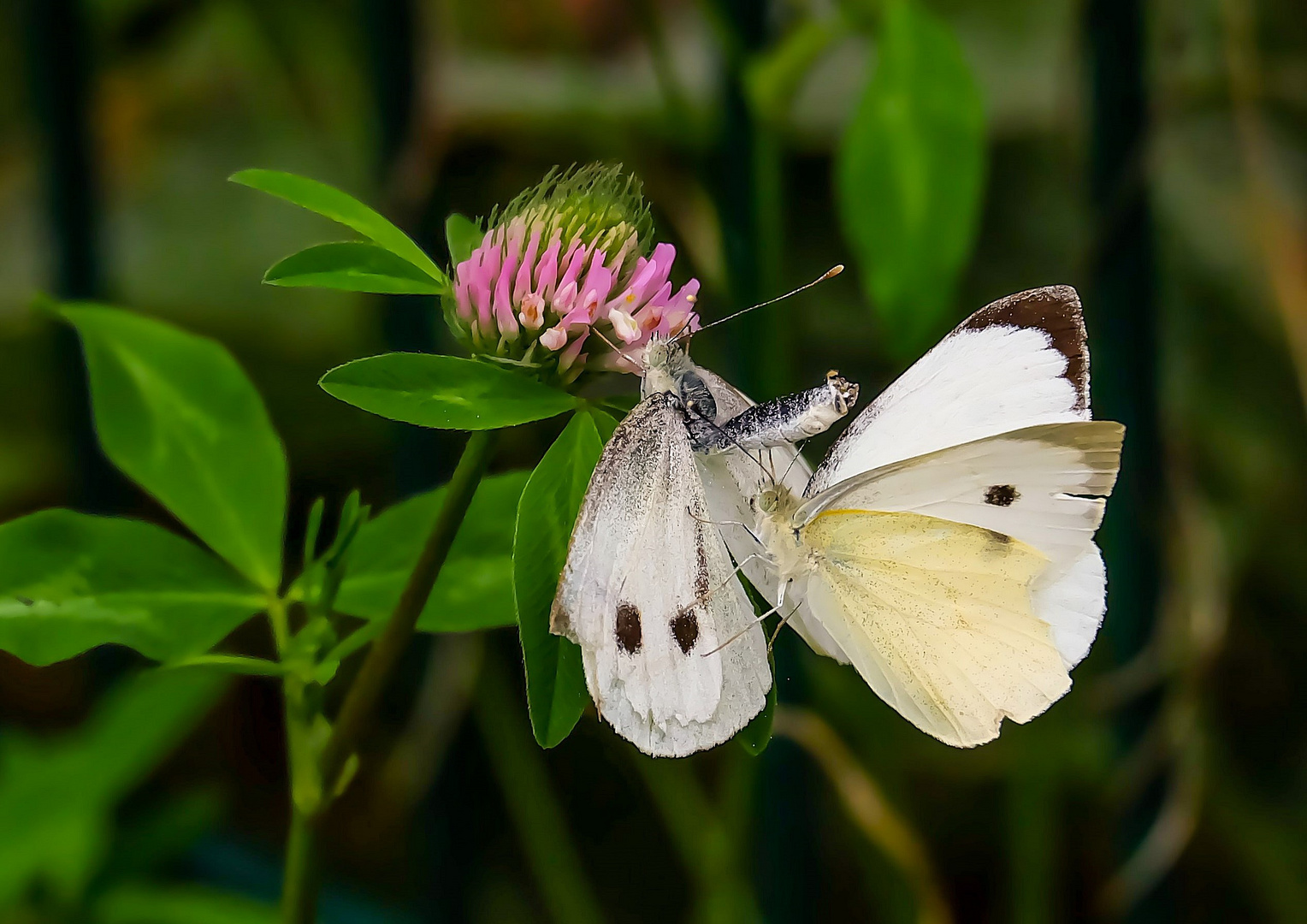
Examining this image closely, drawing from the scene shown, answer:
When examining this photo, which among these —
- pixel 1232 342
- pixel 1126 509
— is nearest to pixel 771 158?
pixel 1126 509

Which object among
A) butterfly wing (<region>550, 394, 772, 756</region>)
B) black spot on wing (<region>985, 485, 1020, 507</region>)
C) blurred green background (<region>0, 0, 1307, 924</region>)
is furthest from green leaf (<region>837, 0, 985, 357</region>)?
butterfly wing (<region>550, 394, 772, 756</region>)

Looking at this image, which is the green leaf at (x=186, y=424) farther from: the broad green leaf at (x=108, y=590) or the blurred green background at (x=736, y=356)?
the blurred green background at (x=736, y=356)

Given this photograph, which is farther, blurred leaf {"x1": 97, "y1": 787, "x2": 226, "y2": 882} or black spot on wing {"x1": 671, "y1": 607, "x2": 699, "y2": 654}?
blurred leaf {"x1": 97, "y1": 787, "x2": 226, "y2": 882}

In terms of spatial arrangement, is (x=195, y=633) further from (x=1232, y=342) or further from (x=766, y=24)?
(x=1232, y=342)

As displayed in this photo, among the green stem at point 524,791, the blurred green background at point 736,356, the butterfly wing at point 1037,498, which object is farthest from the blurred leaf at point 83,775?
the butterfly wing at point 1037,498

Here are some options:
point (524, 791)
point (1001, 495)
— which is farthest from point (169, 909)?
point (1001, 495)

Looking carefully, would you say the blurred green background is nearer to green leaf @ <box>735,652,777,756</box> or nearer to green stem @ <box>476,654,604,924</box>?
green stem @ <box>476,654,604,924</box>
